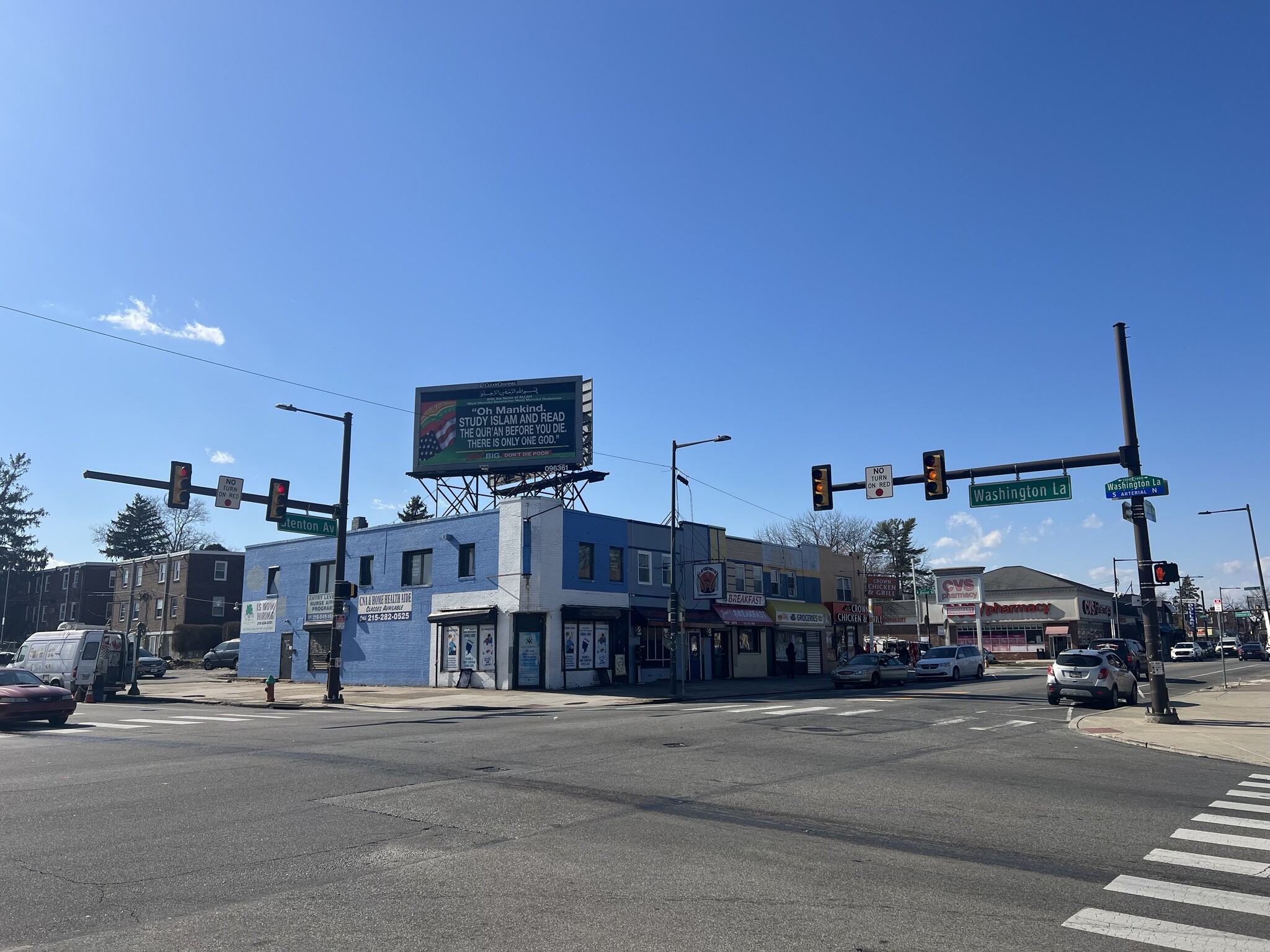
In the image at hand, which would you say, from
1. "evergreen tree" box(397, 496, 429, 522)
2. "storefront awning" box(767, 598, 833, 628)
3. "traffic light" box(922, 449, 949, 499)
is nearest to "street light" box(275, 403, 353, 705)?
"traffic light" box(922, 449, 949, 499)

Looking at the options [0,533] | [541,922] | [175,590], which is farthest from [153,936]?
[0,533]

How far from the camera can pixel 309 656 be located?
42438 mm

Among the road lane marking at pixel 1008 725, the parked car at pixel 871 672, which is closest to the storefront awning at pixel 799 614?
the parked car at pixel 871 672

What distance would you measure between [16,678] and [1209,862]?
24.3 metres

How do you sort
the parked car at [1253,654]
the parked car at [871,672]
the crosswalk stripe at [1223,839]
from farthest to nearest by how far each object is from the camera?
the parked car at [1253,654]
the parked car at [871,672]
the crosswalk stripe at [1223,839]

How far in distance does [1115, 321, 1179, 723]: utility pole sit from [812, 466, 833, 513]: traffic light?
7.43 meters

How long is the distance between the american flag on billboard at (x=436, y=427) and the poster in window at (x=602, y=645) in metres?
12.1

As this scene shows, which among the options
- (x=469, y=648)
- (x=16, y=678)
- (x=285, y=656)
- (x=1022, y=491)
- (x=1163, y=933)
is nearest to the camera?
(x=1163, y=933)

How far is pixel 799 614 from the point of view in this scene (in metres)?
47.8

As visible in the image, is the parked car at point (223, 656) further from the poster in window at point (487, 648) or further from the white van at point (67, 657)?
the poster in window at point (487, 648)

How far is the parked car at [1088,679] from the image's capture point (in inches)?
973

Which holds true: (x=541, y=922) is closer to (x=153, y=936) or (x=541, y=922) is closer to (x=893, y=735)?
(x=153, y=936)

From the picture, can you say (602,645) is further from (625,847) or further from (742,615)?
(625,847)

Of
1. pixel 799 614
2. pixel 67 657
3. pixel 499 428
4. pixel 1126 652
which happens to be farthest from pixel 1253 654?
pixel 67 657
